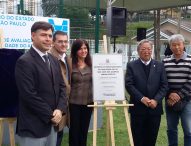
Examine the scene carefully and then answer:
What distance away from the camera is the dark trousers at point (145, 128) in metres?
4.84

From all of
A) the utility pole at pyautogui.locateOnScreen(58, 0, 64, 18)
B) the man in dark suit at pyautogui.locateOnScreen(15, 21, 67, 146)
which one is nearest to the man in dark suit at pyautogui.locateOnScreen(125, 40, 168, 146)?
the man in dark suit at pyautogui.locateOnScreen(15, 21, 67, 146)

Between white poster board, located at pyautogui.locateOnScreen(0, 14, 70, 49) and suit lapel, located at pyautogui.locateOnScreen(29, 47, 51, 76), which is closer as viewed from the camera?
suit lapel, located at pyautogui.locateOnScreen(29, 47, 51, 76)

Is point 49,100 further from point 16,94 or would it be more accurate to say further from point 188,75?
point 188,75

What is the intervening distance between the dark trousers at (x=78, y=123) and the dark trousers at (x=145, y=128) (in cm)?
64

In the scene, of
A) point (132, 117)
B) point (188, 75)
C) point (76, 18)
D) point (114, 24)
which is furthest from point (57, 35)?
point (76, 18)

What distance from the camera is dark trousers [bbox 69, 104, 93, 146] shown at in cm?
465

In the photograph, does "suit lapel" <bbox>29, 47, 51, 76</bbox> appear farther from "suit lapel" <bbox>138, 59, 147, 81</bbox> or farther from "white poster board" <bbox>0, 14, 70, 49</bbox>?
"white poster board" <bbox>0, 14, 70, 49</bbox>

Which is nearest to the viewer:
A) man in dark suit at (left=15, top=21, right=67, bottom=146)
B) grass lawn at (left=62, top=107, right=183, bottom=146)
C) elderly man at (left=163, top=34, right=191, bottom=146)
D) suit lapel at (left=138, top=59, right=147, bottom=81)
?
man in dark suit at (left=15, top=21, right=67, bottom=146)

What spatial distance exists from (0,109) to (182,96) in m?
2.28

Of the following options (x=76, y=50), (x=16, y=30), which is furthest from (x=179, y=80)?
(x=16, y=30)

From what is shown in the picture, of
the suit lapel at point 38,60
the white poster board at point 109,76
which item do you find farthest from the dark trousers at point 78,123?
the suit lapel at point 38,60

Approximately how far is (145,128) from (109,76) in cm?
84

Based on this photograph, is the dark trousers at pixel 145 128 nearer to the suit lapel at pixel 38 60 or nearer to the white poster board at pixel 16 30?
the suit lapel at pixel 38 60

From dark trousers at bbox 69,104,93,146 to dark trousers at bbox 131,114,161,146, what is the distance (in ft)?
2.10
